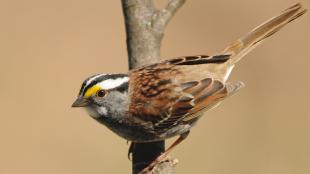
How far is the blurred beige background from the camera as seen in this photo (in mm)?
9734

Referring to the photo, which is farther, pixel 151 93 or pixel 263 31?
pixel 263 31

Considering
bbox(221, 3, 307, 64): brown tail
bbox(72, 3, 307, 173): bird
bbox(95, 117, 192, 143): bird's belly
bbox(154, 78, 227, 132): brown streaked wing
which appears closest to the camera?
bbox(72, 3, 307, 173): bird

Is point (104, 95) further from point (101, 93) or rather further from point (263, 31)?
point (263, 31)

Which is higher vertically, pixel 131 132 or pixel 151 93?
pixel 151 93

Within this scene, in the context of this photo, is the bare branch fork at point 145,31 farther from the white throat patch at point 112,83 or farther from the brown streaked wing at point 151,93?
the white throat patch at point 112,83

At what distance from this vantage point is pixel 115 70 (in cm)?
1120

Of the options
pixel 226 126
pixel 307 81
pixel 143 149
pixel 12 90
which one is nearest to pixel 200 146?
pixel 226 126

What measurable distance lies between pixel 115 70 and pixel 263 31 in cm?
462

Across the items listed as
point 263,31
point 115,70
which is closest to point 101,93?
point 263,31

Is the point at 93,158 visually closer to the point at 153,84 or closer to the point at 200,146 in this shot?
the point at 200,146

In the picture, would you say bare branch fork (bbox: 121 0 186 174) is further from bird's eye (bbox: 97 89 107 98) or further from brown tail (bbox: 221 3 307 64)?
brown tail (bbox: 221 3 307 64)

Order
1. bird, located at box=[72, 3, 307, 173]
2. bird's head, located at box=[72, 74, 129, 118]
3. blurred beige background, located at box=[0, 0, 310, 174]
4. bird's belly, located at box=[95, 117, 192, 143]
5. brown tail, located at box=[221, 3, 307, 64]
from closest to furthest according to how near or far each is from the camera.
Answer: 1. bird's head, located at box=[72, 74, 129, 118]
2. bird, located at box=[72, 3, 307, 173]
3. bird's belly, located at box=[95, 117, 192, 143]
4. brown tail, located at box=[221, 3, 307, 64]
5. blurred beige background, located at box=[0, 0, 310, 174]

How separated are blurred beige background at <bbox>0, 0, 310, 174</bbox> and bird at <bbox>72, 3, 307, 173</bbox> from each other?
299 cm

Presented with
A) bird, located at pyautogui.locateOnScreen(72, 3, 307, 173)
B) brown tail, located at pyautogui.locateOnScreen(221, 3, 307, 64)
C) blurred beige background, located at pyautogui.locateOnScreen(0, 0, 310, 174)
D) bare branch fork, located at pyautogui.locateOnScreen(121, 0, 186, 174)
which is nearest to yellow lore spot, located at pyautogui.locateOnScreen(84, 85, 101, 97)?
bird, located at pyautogui.locateOnScreen(72, 3, 307, 173)
